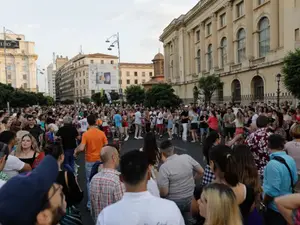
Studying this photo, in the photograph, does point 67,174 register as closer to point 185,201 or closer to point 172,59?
point 185,201

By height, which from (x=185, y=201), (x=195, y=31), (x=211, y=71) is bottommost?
(x=185, y=201)

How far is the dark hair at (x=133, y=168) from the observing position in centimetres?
231

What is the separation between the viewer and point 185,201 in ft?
12.8

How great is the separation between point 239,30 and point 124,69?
8971 cm

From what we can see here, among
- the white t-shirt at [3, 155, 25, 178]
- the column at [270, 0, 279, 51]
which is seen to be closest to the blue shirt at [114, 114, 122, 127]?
the white t-shirt at [3, 155, 25, 178]

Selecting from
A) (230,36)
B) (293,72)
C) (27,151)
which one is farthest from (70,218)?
(230,36)

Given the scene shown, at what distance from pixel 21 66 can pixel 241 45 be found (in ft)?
291

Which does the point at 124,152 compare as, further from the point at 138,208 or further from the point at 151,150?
the point at 138,208

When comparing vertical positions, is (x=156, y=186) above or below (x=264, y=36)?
below

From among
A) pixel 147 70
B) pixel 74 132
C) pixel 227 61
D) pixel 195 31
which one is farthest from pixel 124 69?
pixel 74 132

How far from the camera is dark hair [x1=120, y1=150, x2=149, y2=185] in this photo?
231 centimetres

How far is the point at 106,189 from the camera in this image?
3.29 metres

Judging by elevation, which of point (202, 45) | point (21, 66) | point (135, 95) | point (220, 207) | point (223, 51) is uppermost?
point (21, 66)

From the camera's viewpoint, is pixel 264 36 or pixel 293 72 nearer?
pixel 293 72
